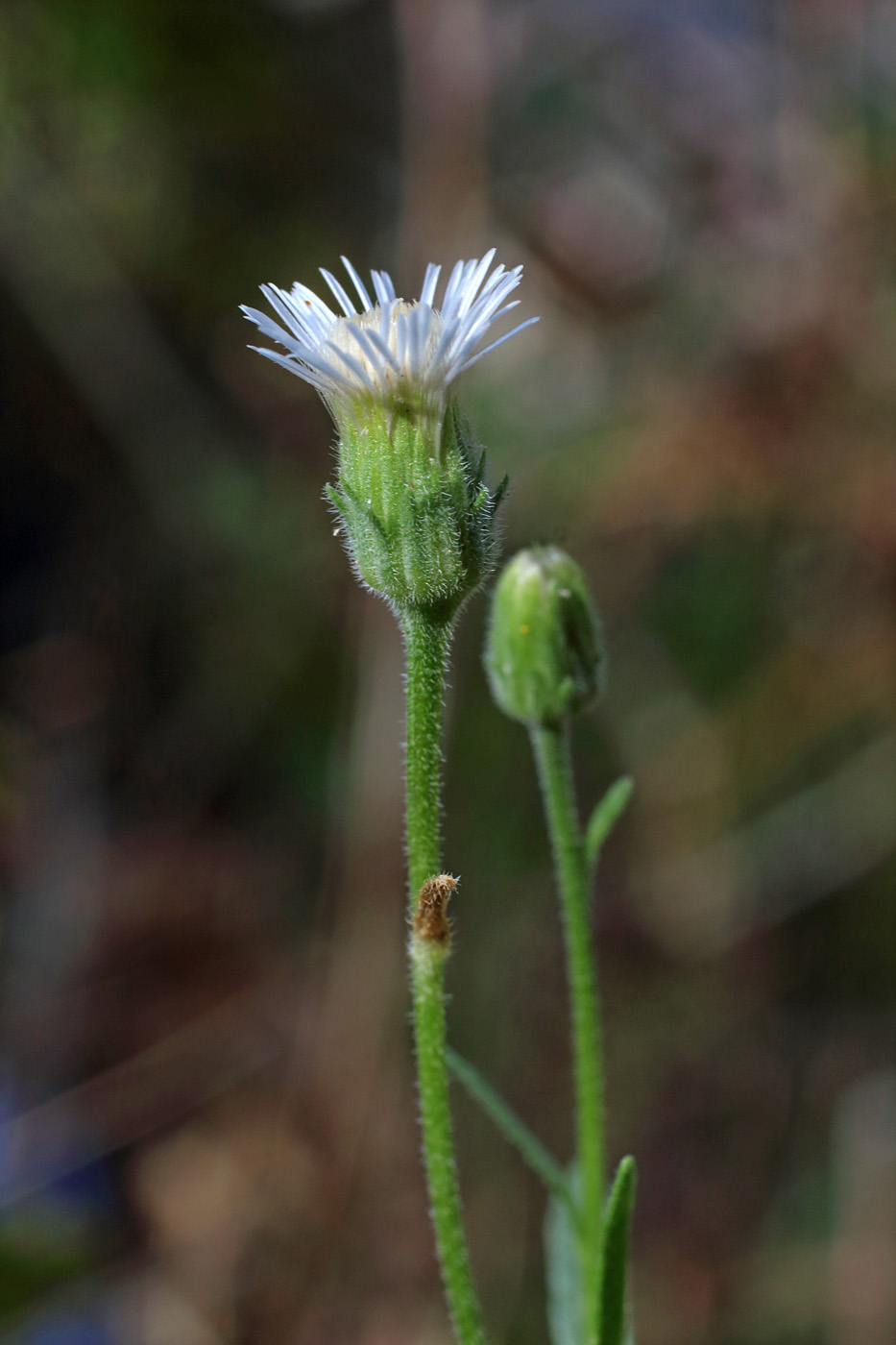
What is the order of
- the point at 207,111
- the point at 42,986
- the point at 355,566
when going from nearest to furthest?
the point at 355,566 → the point at 42,986 → the point at 207,111

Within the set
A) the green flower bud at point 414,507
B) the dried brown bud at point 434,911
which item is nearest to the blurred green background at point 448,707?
the dried brown bud at point 434,911

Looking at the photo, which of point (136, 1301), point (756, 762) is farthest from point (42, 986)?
point (756, 762)

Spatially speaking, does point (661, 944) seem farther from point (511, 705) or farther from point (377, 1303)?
point (511, 705)

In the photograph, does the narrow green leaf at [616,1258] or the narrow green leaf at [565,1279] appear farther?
the narrow green leaf at [565,1279]

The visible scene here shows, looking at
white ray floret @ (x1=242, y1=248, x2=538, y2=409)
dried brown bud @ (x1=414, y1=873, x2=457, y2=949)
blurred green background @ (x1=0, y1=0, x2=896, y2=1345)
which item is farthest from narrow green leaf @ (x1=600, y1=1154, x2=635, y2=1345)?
blurred green background @ (x1=0, y1=0, x2=896, y2=1345)

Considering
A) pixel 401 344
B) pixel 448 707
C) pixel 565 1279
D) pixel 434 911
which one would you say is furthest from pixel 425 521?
pixel 448 707

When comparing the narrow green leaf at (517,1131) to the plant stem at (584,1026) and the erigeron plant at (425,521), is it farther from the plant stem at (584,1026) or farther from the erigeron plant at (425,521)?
the erigeron plant at (425,521)

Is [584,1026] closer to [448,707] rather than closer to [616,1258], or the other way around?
[616,1258]
